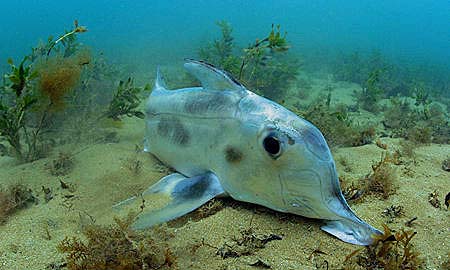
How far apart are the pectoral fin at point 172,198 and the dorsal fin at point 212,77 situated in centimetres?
108

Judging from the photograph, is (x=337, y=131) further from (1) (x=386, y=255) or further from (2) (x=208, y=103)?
(1) (x=386, y=255)

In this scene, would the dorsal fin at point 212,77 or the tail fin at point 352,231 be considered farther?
the dorsal fin at point 212,77

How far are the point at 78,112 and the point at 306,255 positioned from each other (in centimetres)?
692

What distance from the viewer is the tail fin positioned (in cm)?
293

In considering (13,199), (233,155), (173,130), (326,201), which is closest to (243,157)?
(233,155)

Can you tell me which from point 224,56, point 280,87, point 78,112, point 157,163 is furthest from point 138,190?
point 224,56

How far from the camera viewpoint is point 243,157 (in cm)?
363

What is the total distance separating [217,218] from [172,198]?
674 millimetres

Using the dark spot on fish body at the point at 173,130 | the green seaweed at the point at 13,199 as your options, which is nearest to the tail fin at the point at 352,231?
the dark spot on fish body at the point at 173,130

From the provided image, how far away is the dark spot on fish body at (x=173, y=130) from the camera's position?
15.0 ft

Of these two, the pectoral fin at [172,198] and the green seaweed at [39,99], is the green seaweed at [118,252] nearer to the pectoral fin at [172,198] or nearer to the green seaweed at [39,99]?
the pectoral fin at [172,198]

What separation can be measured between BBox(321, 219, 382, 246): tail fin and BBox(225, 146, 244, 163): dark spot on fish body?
3.57ft

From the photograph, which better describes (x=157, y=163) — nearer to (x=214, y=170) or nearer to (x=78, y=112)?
(x=214, y=170)

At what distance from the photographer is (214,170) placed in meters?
4.04
